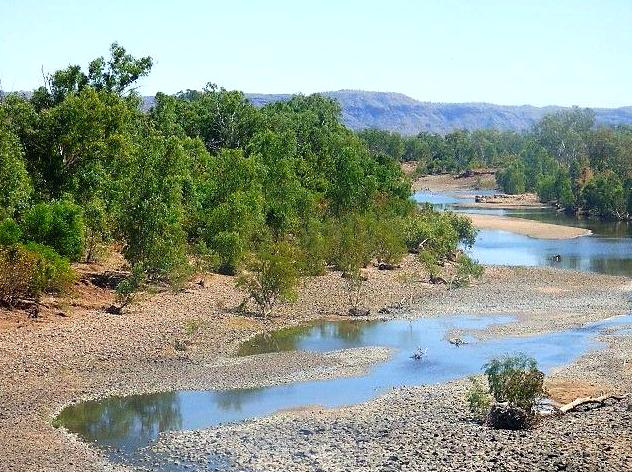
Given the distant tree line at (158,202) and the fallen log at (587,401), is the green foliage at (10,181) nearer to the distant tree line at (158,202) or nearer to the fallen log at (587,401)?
the distant tree line at (158,202)

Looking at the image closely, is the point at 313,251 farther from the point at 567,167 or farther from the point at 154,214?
the point at 567,167

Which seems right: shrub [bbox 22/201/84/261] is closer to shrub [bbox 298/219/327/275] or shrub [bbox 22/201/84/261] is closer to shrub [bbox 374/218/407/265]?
shrub [bbox 298/219/327/275]

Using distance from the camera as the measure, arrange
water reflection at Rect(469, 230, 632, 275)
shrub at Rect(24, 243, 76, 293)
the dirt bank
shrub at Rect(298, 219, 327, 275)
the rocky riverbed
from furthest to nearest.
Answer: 1. the dirt bank
2. water reflection at Rect(469, 230, 632, 275)
3. shrub at Rect(298, 219, 327, 275)
4. shrub at Rect(24, 243, 76, 293)
5. the rocky riverbed

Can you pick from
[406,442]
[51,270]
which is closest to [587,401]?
[406,442]

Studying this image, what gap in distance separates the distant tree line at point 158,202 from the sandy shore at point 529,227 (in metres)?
20.4

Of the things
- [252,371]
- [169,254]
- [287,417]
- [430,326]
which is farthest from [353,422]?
[169,254]

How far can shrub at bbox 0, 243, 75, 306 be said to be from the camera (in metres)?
37.3

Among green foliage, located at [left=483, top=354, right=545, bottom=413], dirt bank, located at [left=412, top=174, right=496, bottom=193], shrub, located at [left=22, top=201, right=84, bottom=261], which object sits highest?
shrub, located at [left=22, top=201, right=84, bottom=261]

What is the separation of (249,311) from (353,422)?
18.4m

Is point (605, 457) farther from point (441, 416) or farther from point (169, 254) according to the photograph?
point (169, 254)

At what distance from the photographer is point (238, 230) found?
54.5 meters

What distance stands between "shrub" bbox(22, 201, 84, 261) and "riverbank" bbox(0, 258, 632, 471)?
492cm

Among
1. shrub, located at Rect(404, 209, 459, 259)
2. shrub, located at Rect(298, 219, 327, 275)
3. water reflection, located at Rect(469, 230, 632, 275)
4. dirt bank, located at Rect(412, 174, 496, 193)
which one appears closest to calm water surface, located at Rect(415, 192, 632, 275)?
water reflection, located at Rect(469, 230, 632, 275)

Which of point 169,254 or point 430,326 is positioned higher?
point 169,254
